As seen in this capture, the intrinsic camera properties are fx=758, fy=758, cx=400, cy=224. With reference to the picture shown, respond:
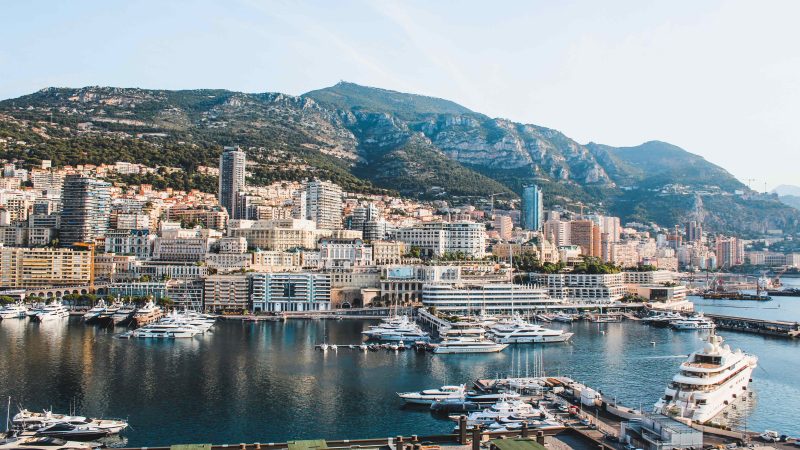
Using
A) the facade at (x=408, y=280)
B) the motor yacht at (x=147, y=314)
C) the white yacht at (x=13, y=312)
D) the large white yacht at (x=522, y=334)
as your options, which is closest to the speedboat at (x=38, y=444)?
the large white yacht at (x=522, y=334)

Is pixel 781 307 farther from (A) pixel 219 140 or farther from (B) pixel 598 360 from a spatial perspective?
(A) pixel 219 140

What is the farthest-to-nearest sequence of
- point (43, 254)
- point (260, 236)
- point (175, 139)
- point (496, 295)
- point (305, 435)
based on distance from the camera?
point (175, 139) < point (260, 236) < point (43, 254) < point (496, 295) < point (305, 435)

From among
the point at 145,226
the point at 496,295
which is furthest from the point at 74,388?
the point at 145,226

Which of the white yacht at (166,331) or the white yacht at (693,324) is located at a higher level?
the white yacht at (693,324)

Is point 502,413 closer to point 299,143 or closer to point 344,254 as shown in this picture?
point 344,254

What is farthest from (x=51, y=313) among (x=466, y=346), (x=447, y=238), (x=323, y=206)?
(x=447, y=238)

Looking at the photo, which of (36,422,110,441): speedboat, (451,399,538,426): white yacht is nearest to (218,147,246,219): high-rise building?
(36,422,110,441): speedboat

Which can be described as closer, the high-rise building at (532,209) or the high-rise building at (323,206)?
the high-rise building at (323,206)

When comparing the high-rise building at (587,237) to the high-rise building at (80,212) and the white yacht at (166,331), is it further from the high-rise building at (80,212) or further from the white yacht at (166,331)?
the white yacht at (166,331)
